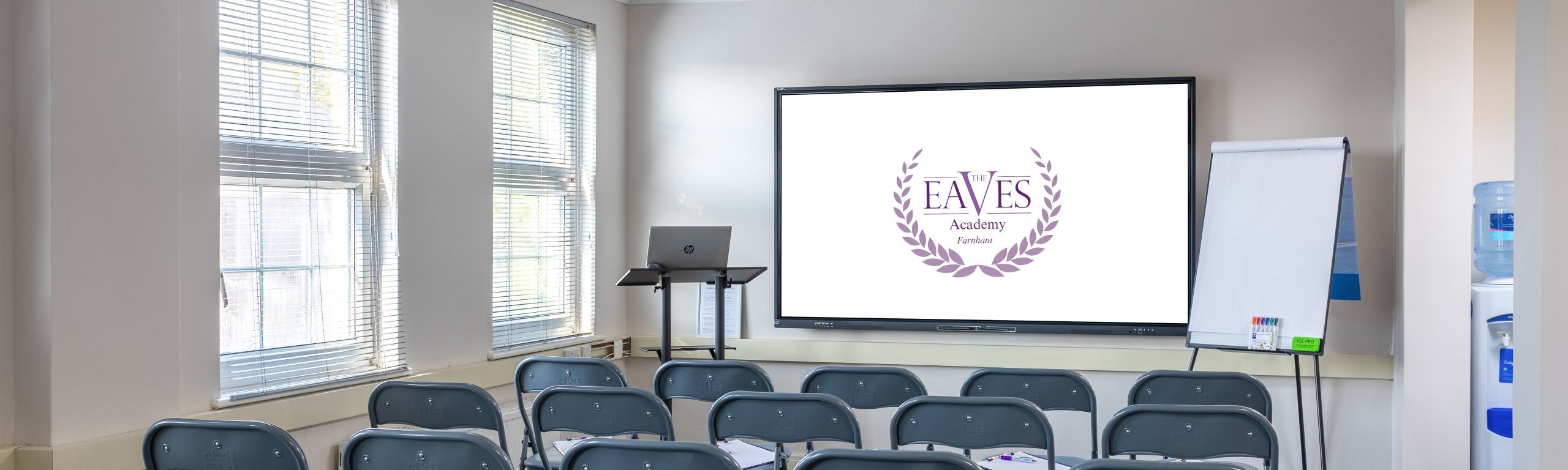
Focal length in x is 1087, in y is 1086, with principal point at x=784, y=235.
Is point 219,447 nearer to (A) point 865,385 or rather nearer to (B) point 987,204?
(A) point 865,385

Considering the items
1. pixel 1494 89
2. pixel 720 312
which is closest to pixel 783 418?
pixel 720 312

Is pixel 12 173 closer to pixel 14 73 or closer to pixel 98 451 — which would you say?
pixel 14 73

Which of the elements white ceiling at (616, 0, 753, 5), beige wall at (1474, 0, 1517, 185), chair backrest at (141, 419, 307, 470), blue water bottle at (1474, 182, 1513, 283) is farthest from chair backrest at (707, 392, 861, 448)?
beige wall at (1474, 0, 1517, 185)

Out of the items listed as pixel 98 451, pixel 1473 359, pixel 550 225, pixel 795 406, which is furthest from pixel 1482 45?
pixel 98 451

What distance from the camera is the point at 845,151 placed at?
18.3 ft

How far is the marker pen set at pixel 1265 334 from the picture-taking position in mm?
4637

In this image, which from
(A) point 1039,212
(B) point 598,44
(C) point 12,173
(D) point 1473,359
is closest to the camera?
(C) point 12,173

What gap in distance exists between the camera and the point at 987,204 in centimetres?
540

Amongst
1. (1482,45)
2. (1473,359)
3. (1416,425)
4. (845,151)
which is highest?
(1482,45)

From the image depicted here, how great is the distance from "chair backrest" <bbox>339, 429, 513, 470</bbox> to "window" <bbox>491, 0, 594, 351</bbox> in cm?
261

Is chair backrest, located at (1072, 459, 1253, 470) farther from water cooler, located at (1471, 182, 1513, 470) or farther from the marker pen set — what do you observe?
water cooler, located at (1471, 182, 1513, 470)

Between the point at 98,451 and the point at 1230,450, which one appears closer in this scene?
the point at 1230,450

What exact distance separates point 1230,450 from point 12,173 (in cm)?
345

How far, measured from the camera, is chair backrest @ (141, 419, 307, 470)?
2.42m
